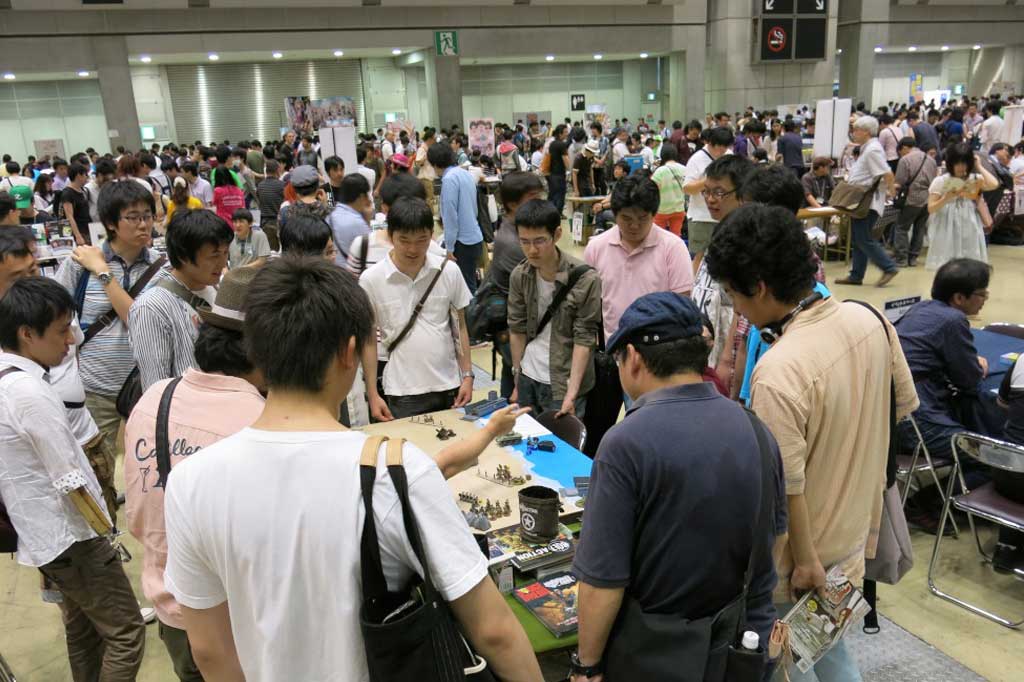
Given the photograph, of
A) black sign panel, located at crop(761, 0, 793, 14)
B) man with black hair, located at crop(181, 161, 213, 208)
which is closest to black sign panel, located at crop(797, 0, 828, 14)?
black sign panel, located at crop(761, 0, 793, 14)

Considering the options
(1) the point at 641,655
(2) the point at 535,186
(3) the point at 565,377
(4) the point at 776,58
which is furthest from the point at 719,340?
(4) the point at 776,58

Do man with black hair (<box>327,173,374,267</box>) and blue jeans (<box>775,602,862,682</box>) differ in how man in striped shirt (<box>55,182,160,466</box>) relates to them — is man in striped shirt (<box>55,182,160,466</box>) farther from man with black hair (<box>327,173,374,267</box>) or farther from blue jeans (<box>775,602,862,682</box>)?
blue jeans (<box>775,602,862,682</box>)

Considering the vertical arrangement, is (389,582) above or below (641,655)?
above

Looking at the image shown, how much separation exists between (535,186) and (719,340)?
149cm

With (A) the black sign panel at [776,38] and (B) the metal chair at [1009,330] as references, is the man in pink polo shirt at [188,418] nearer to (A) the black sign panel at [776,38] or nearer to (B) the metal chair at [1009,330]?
(B) the metal chair at [1009,330]

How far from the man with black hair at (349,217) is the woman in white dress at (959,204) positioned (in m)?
5.95

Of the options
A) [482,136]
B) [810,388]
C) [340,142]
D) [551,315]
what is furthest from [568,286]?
[482,136]

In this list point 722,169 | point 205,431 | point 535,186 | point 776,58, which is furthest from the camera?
point 776,58

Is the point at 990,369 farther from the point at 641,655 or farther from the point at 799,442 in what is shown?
the point at 641,655

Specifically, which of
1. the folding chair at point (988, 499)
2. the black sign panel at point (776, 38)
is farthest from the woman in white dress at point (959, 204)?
the black sign panel at point (776, 38)

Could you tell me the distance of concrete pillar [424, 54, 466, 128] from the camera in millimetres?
20844

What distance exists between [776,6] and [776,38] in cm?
87

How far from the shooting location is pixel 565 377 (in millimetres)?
3553

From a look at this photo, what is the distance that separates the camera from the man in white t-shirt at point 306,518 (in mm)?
1218
